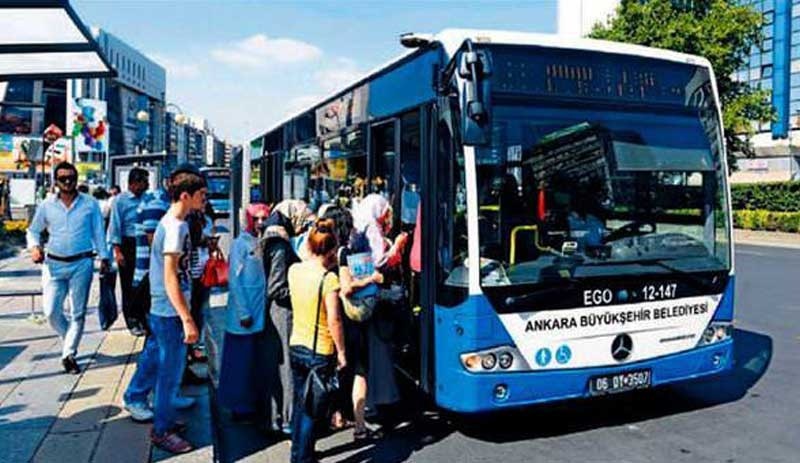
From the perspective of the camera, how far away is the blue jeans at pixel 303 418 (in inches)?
184

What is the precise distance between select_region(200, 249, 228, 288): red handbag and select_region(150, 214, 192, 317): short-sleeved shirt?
1047mm

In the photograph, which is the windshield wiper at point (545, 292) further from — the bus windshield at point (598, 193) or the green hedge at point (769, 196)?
the green hedge at point (769, 196)

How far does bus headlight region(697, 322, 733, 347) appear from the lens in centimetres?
569

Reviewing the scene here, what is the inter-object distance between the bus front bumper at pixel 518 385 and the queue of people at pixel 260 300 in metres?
0.71

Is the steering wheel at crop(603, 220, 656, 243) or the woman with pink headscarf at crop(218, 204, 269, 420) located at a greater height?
the steering wheel at crop(603, 220, 656, 243)

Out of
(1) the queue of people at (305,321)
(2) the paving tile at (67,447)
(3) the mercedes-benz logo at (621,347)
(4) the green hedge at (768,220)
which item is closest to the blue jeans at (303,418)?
(1) the queue of people at (305,321)

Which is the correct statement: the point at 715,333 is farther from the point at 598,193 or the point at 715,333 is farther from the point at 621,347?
the point at 598,193

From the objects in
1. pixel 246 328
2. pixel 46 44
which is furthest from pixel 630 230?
pixel 46 44

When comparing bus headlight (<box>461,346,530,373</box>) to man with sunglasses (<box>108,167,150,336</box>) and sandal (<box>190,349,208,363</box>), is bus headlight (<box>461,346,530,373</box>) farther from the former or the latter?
man with sunglasses (<box>108,167,150,336</box>)

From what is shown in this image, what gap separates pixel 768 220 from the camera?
31156mm

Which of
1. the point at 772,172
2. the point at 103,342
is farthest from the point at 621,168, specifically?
the point at 772,172

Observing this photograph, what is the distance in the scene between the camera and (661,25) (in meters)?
28.3

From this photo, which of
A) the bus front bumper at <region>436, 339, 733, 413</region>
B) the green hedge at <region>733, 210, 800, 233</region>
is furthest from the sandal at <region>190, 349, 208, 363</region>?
the green hedge at <region>733, 210, 800, 233</region>

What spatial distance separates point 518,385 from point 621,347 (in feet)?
2.83
